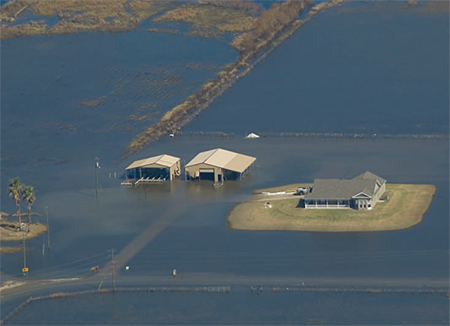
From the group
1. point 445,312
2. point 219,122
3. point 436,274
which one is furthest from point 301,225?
point 219,122

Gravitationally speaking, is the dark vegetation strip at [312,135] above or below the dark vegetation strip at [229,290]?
above

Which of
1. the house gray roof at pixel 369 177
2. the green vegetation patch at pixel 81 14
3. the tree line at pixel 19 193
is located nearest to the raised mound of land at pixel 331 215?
the house gray roof at pixel 369 177

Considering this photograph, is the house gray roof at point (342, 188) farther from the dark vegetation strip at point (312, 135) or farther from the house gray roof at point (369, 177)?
the dark vegetation strip at point (312, 135)

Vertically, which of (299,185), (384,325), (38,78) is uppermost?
(38,78)

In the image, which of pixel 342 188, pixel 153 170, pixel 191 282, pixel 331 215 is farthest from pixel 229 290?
pixel 153 170

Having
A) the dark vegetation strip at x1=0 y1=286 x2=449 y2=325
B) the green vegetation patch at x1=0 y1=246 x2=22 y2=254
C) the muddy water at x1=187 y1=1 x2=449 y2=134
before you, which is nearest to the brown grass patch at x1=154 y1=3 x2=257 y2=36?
the muddy water at x1=187 y1=1 x2=449 y2=134

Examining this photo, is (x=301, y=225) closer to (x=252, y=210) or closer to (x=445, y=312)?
(x=252, y=210)

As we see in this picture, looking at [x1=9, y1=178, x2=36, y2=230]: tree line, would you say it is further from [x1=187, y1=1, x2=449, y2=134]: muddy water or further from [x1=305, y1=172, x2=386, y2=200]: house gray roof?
[x1=187, y1=1, x2=449, y2=134]: muddy water
